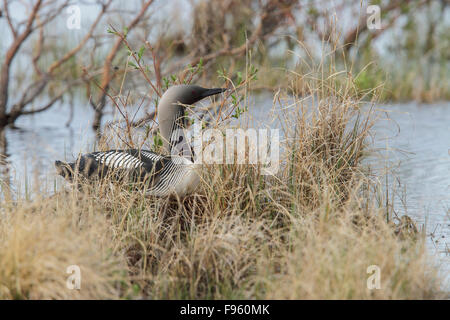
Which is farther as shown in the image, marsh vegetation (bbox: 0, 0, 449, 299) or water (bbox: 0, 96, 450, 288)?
water (bbox: 0, 96, 450, 288)

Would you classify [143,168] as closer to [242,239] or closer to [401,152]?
[242,239]

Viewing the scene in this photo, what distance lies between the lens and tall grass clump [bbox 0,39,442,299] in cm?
287

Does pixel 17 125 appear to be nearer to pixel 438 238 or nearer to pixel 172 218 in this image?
pixel 172 218

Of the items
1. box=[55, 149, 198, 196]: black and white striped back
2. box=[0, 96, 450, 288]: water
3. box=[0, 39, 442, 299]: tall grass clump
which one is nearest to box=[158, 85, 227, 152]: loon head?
box=[55, 149, 198, 196]: black and white striped back

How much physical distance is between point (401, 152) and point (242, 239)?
3846 millimetres

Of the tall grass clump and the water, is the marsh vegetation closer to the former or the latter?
the tall grass clump

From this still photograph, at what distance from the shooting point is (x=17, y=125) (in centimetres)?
968

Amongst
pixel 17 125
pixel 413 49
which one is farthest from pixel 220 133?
pixel 413 49

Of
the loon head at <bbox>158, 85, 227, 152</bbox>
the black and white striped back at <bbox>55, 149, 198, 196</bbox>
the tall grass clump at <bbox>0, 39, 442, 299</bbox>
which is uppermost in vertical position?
the loon head at <bbox>158, 85, 227, 152</bbox>

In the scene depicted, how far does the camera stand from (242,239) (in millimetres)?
3248

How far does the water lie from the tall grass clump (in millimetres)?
272

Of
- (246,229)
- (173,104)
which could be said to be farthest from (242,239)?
(173,104)

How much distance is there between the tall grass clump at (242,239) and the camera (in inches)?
113
